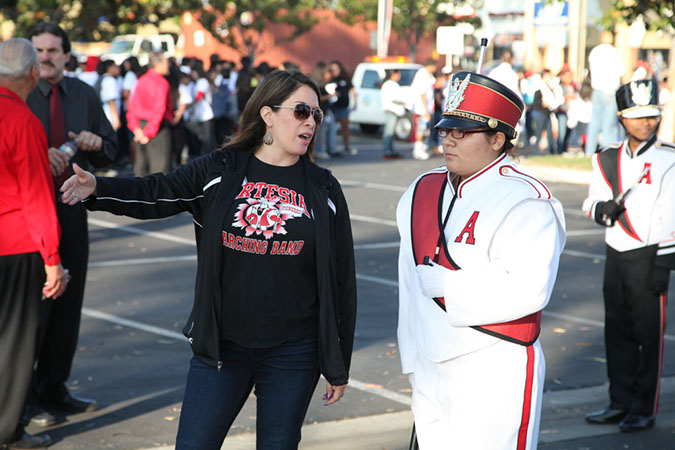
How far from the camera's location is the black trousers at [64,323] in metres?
5.71

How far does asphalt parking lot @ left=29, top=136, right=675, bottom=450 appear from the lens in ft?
18.6

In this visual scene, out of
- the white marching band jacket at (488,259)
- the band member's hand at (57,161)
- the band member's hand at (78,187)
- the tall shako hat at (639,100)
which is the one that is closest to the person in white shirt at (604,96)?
the tall shako hat at (639,100)

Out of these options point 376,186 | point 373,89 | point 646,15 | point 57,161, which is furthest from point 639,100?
point 373,89

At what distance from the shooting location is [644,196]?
5.84 meters

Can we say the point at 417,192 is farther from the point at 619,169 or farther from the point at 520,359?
the point at 619,169

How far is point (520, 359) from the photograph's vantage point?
339 cm

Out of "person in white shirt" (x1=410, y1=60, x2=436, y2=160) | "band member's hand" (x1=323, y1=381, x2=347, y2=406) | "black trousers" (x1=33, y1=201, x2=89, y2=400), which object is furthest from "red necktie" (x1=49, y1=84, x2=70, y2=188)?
"person in white shirt" (x1=410, y1=60, x2=436, y2=160)

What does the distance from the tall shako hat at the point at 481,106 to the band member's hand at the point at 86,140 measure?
9.02 feet

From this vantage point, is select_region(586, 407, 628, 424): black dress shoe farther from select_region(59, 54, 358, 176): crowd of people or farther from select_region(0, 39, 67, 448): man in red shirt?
select_region(59, 54, 358, 176): crowd of people

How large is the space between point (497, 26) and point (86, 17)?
29364 millimetres

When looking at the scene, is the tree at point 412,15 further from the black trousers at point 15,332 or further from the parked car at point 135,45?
the black trousers at point 15,332

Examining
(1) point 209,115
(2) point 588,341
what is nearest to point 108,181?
(2) point 588,341

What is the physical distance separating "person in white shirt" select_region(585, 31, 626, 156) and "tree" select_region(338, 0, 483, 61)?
25.9m

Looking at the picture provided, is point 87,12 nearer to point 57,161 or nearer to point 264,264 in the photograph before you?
point 57,161
